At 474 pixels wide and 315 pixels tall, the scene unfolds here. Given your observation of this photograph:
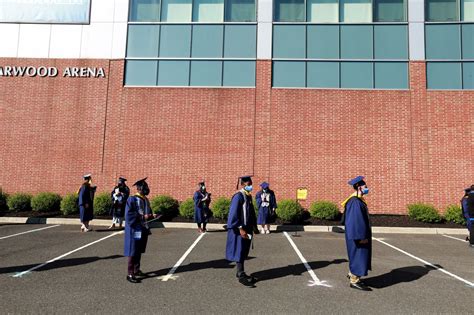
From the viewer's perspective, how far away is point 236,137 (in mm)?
17172

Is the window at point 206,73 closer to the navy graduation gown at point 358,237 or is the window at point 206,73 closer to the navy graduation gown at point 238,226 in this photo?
the navy graduation gown at point 238,226

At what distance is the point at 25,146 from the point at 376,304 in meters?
17.7

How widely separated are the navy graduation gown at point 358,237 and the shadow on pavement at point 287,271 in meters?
1.21

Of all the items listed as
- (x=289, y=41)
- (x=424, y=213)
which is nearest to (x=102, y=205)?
(x=289, y=41)

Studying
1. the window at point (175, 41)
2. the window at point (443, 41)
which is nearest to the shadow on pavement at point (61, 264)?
the window at point (175, 41)

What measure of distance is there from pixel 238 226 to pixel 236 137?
1094cm

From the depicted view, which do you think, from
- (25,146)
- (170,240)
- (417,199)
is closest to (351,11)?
(417,199)

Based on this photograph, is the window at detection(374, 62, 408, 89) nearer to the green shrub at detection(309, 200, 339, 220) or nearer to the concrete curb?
the green shrub at detection(309, 200, 339, 220)

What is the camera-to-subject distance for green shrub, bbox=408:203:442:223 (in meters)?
14.9

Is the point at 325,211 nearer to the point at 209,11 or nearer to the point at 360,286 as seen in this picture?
the point at 360,286

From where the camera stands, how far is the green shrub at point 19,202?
15.9 metres

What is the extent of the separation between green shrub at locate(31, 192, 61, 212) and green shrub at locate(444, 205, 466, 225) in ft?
55.0

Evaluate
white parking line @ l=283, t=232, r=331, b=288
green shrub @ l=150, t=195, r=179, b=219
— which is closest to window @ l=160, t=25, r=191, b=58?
green shrub @ l=150, t=195, r=179, b=219

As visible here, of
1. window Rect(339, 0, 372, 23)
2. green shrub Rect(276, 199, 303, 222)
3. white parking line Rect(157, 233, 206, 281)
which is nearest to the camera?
white parking line Rect(157, 233, 206, 281)
